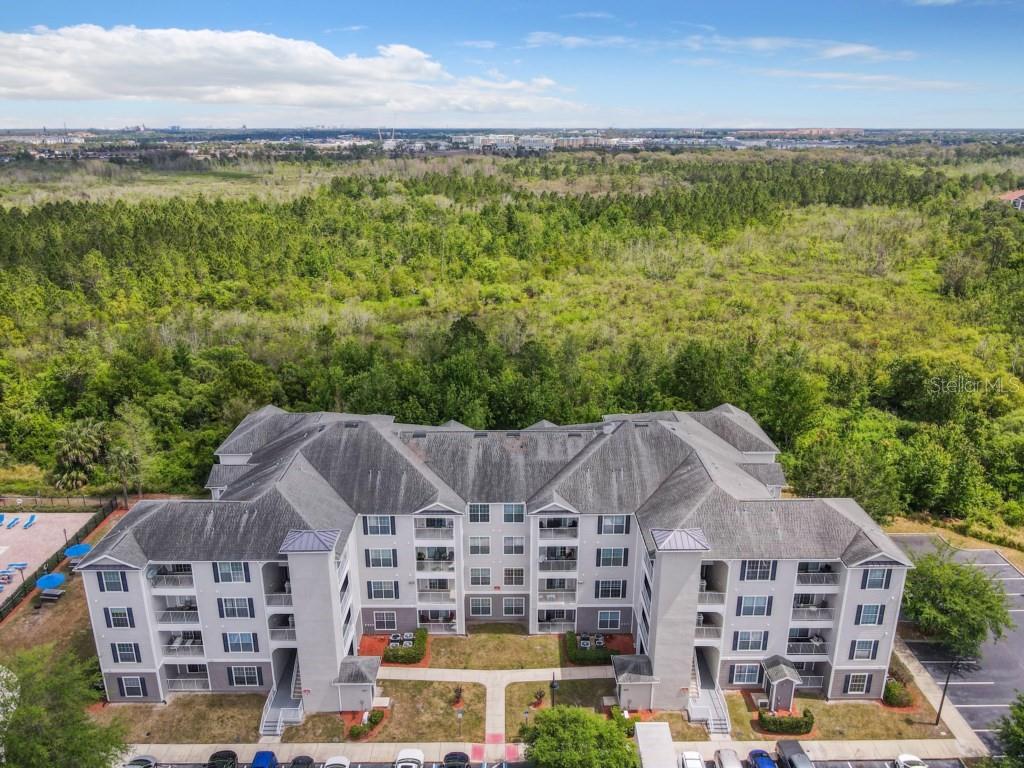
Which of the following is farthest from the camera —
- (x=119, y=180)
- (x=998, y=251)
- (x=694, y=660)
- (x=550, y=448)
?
(x=119, y=180)

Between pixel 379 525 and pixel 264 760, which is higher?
pixel 379 525

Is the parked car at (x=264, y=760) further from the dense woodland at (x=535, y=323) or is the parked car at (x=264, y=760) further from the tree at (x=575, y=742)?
the dense woodland at (x=535, y=323)

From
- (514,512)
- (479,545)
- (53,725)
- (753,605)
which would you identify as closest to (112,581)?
(53,725)

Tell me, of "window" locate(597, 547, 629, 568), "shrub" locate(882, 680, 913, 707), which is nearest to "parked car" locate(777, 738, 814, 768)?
"shrub" locate(882, 680, 913, 707)

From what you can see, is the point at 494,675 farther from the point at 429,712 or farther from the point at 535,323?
the point at 535,323

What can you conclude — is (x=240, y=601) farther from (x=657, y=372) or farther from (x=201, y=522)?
(x=657, y=372)

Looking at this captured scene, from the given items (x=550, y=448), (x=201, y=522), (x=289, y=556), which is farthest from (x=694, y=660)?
(x=201, y=522)
